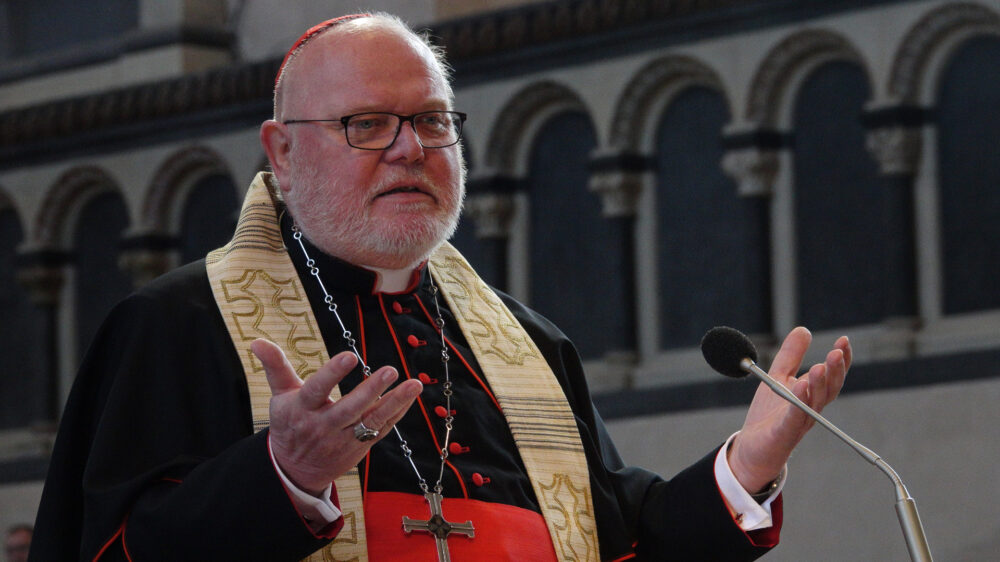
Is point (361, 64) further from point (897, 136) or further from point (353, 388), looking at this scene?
point (897, 136)

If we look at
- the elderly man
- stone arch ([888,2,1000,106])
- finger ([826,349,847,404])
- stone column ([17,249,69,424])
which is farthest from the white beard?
stone column ([17,249,69,424])

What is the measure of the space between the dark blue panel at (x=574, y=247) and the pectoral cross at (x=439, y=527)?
7910 millimetres

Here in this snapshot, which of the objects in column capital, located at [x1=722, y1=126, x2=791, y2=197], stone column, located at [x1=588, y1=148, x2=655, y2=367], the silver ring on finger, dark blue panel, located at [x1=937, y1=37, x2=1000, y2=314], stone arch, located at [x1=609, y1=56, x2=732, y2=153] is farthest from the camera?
stone column, located at [x1=588, y1=148, x2=655, y2=367]

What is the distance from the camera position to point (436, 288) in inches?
164

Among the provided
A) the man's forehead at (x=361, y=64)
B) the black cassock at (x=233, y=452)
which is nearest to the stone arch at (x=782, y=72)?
the black cassock at (x=233, y=452)

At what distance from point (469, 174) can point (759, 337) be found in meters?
2.47

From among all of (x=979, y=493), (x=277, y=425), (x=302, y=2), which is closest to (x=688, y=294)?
(x=979, y=493)

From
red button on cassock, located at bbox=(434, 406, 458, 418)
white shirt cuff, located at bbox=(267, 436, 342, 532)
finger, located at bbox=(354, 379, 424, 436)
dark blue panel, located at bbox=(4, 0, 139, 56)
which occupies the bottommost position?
white shirt cuff, located at bbox=(267, 436, 342, 532)

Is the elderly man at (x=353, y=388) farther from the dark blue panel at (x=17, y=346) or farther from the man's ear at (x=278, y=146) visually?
the dark blue panel at (x=17, y=346)

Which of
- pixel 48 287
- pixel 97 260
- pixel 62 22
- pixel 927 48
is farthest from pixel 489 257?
pixel 62 22

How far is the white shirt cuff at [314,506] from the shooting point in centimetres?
319

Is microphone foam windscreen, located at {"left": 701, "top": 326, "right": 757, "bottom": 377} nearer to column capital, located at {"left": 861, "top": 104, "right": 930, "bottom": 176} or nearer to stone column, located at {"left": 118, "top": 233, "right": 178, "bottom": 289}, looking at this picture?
column capital, located at {"left": 861, "top": 104, "right": 930, "bottom": 176}

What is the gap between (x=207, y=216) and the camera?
45.0ft

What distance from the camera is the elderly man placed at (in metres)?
3.36
